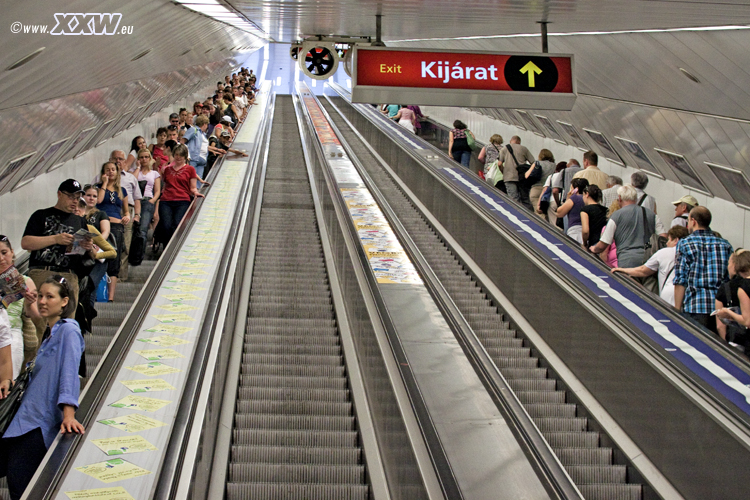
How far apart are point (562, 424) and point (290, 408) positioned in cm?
208

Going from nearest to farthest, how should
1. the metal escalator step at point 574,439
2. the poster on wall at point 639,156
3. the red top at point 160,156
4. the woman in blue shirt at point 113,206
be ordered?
the metal escalator step at point 574,439 < the woman in blue shirt at point 113,206 < the red top at point 160,156 < the poster on wall at point 639,156

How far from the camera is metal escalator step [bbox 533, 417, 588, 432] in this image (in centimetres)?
576

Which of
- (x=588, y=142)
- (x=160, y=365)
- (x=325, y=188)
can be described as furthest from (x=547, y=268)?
(x=588, y=142)

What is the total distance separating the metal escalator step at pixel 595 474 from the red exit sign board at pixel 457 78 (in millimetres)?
3546

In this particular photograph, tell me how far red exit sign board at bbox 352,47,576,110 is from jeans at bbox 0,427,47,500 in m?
4.40

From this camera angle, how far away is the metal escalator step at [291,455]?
16.7 feet

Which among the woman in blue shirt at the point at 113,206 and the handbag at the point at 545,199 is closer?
the woman in blue shirt at the point at 113,206

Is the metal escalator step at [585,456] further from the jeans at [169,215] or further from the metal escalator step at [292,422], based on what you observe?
the jeans at [169,215]

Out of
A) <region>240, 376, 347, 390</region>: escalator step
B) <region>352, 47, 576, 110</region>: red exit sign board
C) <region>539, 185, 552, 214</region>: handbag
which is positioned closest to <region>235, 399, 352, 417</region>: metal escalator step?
<region>240, 376, 347, 390</region>: escalator step

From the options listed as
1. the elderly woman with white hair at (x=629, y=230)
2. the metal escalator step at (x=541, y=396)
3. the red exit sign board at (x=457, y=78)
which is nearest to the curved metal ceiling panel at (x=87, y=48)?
the red exit sign board at (x=457, y=78)

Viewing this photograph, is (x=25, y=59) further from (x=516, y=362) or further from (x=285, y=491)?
(x=516, y=362)

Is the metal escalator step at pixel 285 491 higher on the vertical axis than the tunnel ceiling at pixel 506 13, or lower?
lower

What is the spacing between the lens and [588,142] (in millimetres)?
14922

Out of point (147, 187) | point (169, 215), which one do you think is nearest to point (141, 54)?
point (147, 187)
